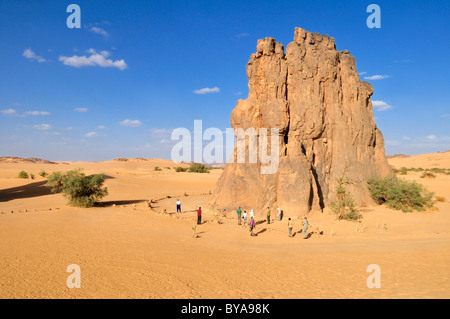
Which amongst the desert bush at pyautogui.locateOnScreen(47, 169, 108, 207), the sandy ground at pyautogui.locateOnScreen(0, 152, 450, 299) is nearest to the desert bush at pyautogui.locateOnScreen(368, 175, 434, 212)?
the sandy ground at pyautogui.locateOnScreen(0, 152, 450, 299)

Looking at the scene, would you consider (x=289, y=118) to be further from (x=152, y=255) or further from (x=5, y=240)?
(x=5, y=240)

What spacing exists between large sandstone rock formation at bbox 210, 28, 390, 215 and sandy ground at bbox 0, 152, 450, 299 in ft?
6.68

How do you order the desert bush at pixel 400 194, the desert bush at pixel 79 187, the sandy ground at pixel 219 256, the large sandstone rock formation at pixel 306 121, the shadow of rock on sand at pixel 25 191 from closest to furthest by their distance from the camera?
the sandy ground at pixel 219 256 < the large sandstone rock formation at pixel 306 121 < the desert bush at pixel 400 194 < the desert bush at pixel 79 187 < the shadow of rock on sand at pixel 25 191

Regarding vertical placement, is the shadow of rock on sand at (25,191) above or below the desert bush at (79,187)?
below

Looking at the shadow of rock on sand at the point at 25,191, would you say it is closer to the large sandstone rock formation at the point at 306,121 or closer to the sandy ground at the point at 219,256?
the sandy ground at the point at 219,256

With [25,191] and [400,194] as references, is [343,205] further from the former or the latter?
[25,191]

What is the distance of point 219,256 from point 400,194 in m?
16.5

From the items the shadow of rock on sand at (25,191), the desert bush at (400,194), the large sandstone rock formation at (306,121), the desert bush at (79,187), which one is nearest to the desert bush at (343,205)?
the large sandstone rock formation at (306,121)

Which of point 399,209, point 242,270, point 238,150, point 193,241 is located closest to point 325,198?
point 399,209

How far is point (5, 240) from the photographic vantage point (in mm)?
13977

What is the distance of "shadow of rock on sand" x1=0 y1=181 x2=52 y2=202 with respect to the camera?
31.9 m

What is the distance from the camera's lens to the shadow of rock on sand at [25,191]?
31859mm

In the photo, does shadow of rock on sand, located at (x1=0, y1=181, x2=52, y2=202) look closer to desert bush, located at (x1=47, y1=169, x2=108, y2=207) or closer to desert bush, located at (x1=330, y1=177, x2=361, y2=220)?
desert bush, located at (x1=47, y1=169, x2=108, y2=207)

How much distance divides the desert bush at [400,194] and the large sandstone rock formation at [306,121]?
0.92 m
